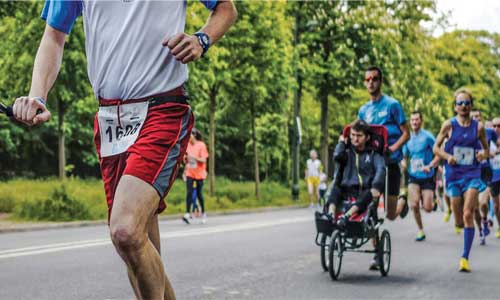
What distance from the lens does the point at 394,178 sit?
9922 mm

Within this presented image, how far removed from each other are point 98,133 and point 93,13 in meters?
0.57

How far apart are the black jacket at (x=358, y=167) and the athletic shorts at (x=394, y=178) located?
79 centimetres

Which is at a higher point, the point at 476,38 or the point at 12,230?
the point at 476,38

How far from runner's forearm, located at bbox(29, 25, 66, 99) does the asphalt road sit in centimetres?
310

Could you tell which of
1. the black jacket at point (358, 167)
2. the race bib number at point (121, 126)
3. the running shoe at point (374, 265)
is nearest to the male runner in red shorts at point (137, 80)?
the race bib number at point (121, 126)

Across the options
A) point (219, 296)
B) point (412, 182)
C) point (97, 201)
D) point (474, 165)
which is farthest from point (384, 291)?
point (97, 201)

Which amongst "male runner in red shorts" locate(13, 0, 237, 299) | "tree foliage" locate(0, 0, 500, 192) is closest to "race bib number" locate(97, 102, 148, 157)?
"male runner in red shorts" locate(13, 0, 237, 299)

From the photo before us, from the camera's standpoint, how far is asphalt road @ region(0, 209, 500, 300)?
291 inches

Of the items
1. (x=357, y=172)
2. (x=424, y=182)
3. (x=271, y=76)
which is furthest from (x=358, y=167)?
(x=271, y=76)

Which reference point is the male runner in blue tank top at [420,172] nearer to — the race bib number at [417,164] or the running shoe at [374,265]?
the race bib number at [417,164]

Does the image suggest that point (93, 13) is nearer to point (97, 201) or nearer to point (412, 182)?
point (412, 182)

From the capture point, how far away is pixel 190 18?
2197cm

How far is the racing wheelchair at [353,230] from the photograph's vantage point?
8.66m

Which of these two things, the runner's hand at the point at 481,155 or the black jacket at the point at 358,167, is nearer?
the black jacket at the point at 358,167
